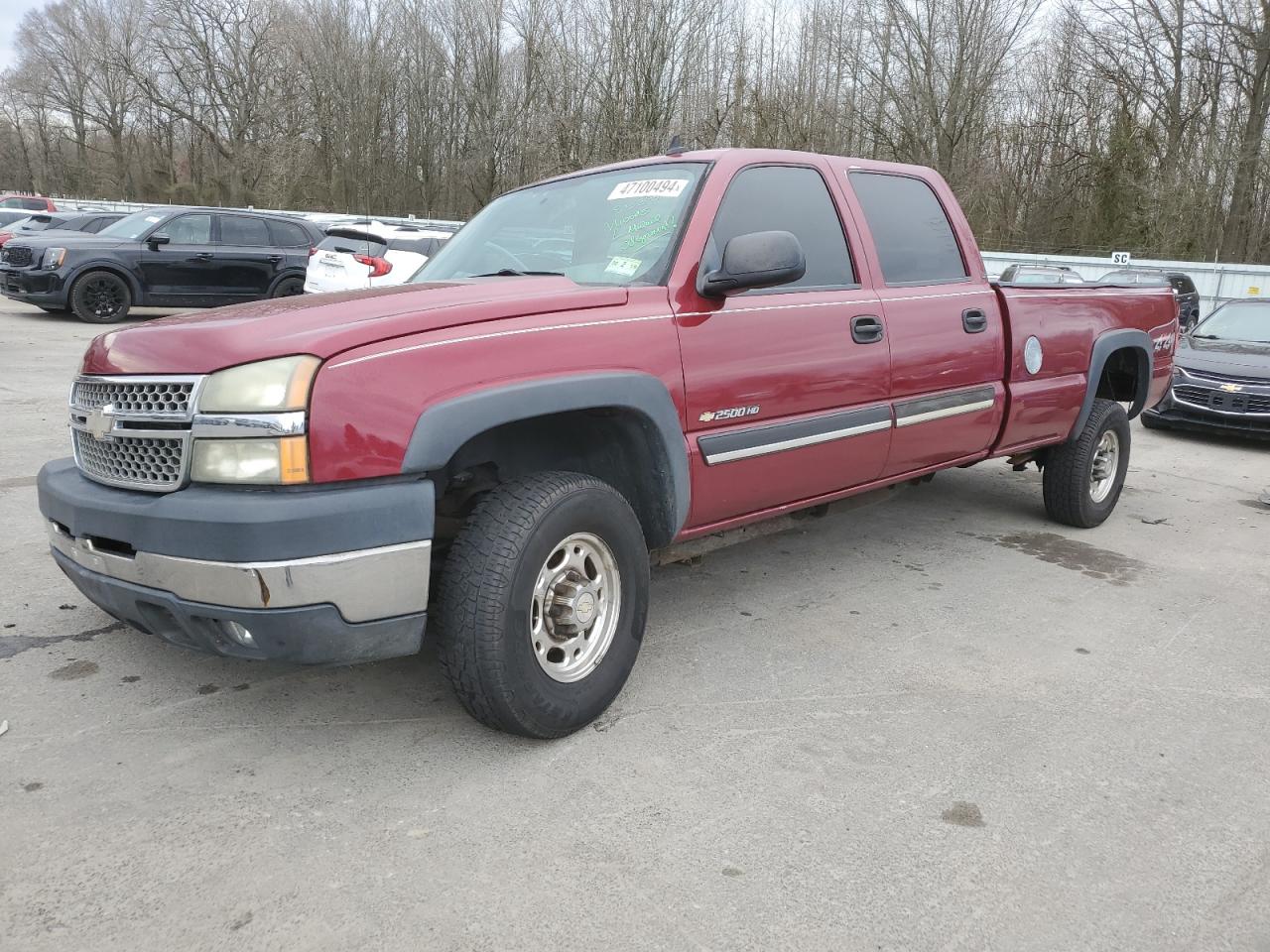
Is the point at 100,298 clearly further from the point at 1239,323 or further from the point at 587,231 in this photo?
the point at 1239,323

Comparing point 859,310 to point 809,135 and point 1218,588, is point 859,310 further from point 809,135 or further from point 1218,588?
point 809,135

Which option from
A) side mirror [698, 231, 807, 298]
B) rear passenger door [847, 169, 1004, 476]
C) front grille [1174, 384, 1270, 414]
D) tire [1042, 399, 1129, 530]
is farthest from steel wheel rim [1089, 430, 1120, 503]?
front grille [1174, 384, 1270, 414]

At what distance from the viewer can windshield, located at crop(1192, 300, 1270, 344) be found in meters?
10.4

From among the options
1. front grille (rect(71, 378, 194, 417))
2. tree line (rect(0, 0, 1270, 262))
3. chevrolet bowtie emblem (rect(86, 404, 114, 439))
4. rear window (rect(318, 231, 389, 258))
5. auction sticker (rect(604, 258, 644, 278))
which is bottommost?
chevrolet bowtie emblem (rect(86, 404, 114, 439))

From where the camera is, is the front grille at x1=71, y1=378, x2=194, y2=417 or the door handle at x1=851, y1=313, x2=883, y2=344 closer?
the front grille at x1=71, y1=378, x2=194, y2=417

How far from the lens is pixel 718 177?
3658 mm

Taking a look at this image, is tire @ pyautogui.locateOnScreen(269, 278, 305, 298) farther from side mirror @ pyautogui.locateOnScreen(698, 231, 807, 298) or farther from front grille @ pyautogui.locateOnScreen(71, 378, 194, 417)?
side mirror @ pyautogui.locateOnScreen(698, 231, 807, 298)

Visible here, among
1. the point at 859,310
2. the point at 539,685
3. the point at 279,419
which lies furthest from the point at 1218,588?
the point at 279,419

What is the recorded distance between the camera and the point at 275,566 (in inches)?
95.5

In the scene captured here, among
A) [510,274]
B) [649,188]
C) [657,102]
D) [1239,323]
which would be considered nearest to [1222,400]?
[1239,323]

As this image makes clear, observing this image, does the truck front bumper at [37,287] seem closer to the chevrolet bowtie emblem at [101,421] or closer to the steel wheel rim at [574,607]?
the chevrolet bowtie emblem at [101,421]

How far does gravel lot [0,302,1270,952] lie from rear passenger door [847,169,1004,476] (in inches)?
30.0

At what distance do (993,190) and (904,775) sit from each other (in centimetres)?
3043

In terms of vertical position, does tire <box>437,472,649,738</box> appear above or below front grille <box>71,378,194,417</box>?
below
